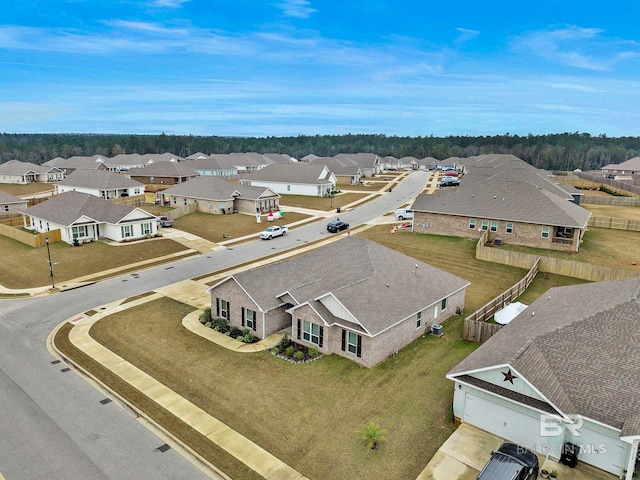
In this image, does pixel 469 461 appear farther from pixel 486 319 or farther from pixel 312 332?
pixel 486 319

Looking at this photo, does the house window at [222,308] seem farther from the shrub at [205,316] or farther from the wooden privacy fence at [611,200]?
the wooden privacy fence at [611,200]

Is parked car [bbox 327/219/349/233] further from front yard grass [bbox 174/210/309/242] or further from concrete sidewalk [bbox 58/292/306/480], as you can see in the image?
concrete sidewalk [bbox 58/292/306/480]

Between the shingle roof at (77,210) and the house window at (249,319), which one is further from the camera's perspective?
the shingle roof at (77,210)

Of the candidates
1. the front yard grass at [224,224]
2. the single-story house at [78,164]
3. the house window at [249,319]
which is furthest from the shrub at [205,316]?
the single-story house at [78,164]

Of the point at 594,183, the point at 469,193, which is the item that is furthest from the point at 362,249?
the point at 594,183

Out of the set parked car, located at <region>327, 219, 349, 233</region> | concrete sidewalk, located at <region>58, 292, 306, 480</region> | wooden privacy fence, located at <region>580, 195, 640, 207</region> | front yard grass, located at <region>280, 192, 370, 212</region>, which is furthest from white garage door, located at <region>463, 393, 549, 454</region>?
wooden privacy fence, located at <region>580, 195, 640, 207</region>

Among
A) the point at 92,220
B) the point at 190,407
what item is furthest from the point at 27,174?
the point at 190,407
